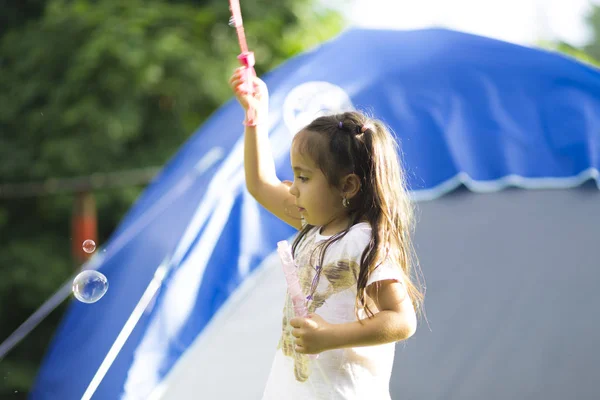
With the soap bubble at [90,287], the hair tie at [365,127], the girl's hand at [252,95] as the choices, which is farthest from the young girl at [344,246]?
the soap bubble at [90,287]

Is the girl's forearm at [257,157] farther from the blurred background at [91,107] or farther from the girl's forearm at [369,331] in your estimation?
the blurred background at [91,107]

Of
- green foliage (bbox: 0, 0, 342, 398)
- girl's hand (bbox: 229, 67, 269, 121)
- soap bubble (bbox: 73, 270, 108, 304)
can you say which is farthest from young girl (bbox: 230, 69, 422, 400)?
green foliage (bbox: 0, 0, 342, 398)

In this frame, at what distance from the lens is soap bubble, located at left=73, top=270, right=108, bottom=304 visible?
1.83m

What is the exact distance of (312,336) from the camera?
43.3 inches

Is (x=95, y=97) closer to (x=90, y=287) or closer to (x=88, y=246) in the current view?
(x=88, y=246)

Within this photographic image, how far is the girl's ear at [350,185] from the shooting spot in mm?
1229

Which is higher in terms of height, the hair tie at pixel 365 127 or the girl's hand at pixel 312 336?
the hair tie at pixel 365 127

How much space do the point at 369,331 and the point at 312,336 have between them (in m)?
0.08

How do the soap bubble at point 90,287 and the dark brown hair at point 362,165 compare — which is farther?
the soap bubble at point 90,287

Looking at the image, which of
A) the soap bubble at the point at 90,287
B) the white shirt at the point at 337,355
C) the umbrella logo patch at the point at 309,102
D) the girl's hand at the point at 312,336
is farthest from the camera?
the umbrella logo patch at the point at 309,102

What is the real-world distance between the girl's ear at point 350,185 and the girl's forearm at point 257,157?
27 cm

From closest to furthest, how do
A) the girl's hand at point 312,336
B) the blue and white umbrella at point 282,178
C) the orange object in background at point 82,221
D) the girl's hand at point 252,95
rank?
the girl's hand at point 312,336, the girl's hand at point 252,95, the blue and white umbrella at point 282,178, the orange object in background at point 82,221

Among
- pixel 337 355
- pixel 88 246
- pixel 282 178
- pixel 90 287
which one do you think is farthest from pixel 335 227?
pixel 88 246

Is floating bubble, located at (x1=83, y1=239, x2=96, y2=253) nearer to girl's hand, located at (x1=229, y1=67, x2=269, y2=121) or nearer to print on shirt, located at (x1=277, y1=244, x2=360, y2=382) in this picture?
girl's hand, located at (x1=229, y1=67, x2=269, y2=121)
